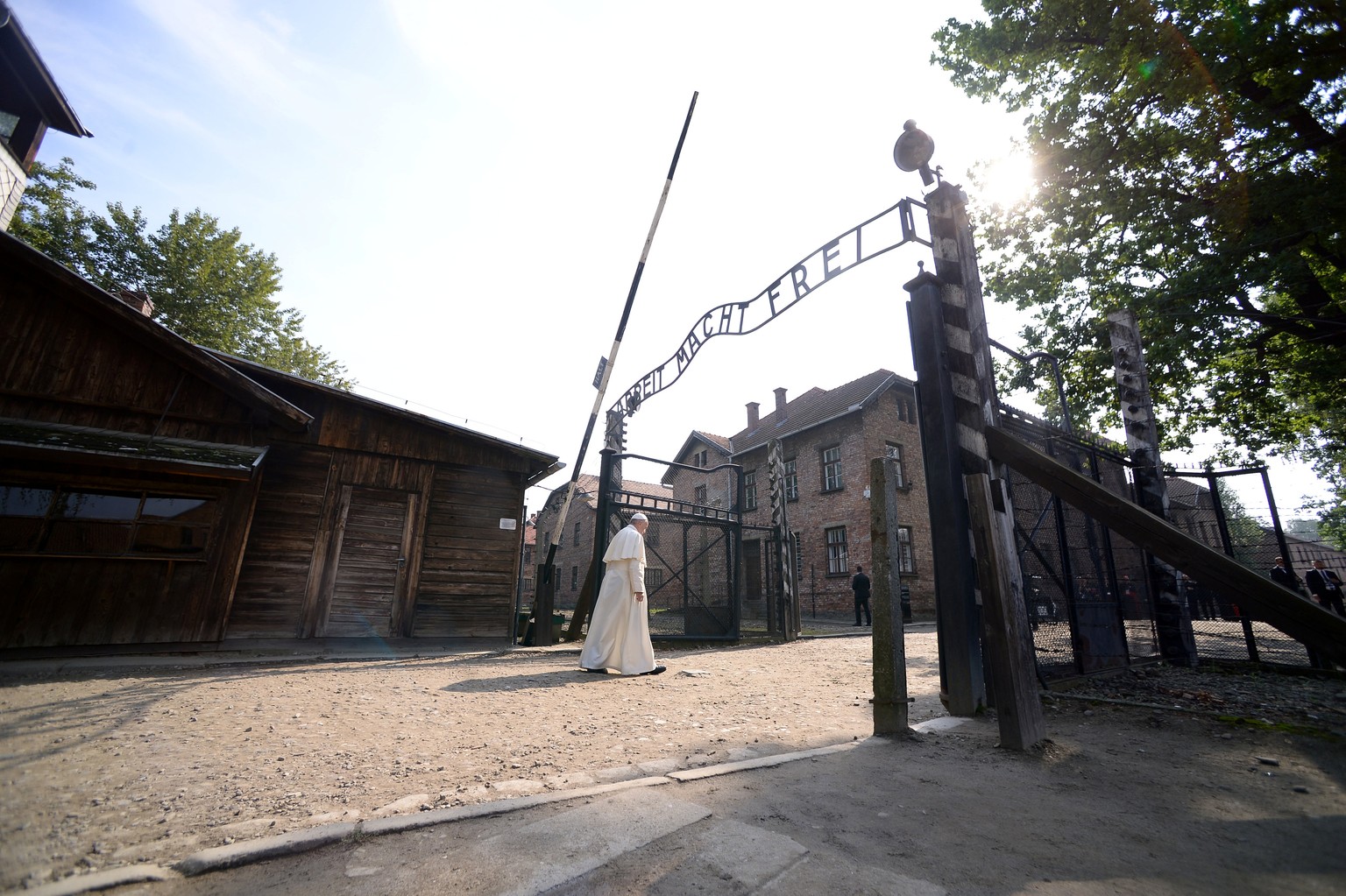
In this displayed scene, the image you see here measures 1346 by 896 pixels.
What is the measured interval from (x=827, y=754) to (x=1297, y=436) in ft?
68.9

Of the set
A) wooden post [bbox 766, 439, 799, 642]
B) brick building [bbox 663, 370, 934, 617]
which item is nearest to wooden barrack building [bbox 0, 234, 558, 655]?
wooden post [bbox 766, 439, 799, 642]

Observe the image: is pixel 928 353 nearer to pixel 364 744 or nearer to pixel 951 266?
pixel 951 266

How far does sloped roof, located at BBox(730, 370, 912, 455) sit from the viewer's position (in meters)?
21.6

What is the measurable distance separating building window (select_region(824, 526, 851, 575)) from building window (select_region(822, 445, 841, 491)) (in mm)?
1706

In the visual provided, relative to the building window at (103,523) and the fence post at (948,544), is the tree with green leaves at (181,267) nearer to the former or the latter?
the building window at (103,523)

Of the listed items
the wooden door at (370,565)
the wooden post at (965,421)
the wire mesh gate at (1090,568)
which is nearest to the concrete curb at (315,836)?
the wooden post at (965,421)

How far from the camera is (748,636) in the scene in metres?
11.4

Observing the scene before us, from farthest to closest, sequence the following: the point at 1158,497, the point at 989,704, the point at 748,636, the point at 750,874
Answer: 1. the point at 748,636
2. the point at 1158,497
3. the point at 989,704
4. the point at 750,874

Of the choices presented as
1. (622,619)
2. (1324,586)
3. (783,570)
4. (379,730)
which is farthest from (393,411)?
(1324,586)

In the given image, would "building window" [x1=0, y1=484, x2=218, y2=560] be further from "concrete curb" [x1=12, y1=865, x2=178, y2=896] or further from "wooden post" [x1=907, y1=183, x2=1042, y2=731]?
"wooden post" [x1=907, y1=183, x2=1042, y2=731]

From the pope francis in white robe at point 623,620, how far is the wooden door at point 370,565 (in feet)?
14.1

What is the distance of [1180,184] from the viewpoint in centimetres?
1017

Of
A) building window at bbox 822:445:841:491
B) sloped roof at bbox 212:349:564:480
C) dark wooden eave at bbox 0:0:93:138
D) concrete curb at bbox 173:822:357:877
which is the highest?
dark wooden eave at bbox 0:0:93:138

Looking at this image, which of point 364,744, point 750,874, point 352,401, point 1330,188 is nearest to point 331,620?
point 352,401
